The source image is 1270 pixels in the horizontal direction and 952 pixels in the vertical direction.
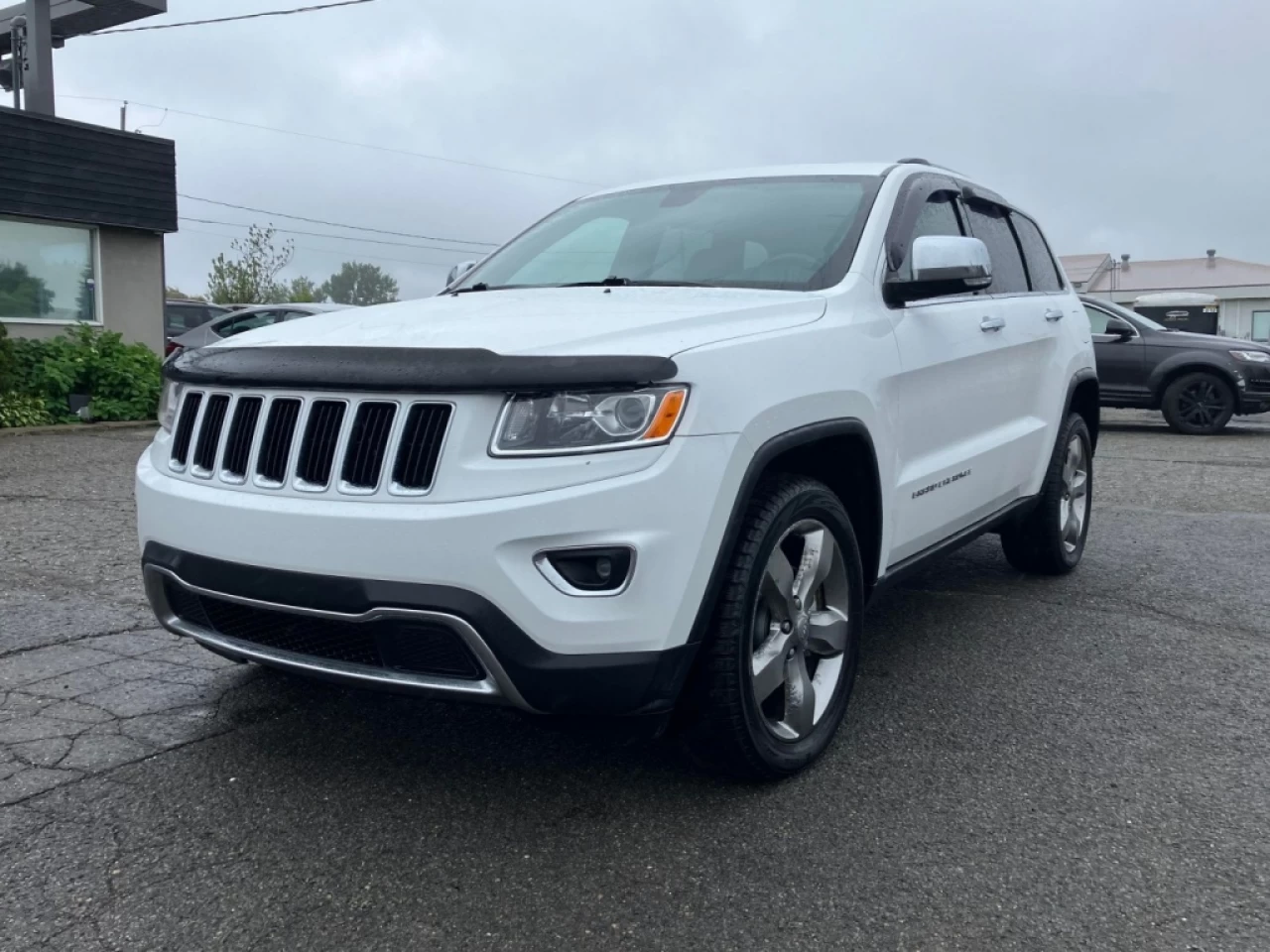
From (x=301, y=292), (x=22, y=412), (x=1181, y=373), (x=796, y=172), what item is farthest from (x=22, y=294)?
(x=301, y=292)

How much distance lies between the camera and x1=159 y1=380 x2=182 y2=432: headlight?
3355 millimetres

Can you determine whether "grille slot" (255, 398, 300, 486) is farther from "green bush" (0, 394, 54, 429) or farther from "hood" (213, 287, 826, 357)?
"green bush" (0, 394, 54, 429)

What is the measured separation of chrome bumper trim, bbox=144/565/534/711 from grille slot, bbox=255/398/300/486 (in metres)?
0.31

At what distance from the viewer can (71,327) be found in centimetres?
1461

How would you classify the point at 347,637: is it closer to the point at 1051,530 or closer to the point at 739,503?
the point at 739,503

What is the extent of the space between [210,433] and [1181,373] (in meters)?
14.0

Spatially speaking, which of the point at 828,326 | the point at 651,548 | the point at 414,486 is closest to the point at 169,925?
the point at 414,486

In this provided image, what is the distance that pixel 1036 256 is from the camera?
573 cm

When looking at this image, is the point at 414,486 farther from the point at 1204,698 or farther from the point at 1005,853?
the point at 1204,698

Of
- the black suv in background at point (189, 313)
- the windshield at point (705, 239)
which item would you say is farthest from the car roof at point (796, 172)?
the black suv in background at point (189, 313)

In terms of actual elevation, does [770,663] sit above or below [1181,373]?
below

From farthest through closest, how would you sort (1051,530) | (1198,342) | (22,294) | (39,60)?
(39,60)
(1198,342)
(22,294)
(1051,530)

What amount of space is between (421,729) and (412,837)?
0.73 meters

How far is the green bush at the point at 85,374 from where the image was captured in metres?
13.3
